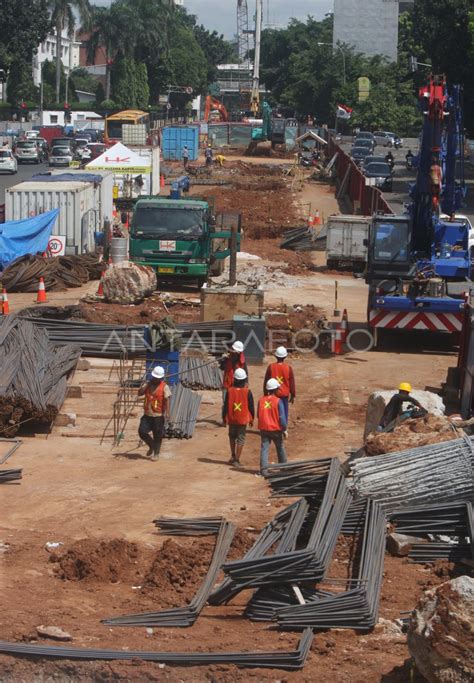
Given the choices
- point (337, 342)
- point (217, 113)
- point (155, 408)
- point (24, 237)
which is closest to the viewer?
point (155, 408)

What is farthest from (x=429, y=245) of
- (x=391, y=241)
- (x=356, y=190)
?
(x=356, y=190)

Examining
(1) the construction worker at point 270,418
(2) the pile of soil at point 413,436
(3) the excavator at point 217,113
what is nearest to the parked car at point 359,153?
(3) the excavator at point 217,113

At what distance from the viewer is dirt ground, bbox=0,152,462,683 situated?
911cm

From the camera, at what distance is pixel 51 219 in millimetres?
29578

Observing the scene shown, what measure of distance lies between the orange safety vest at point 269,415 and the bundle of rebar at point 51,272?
45.5 ft

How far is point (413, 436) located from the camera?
13305 mm

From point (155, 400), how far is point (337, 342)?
8018 millimetres

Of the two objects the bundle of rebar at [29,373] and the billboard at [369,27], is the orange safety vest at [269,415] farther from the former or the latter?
the billboard at [369,27]

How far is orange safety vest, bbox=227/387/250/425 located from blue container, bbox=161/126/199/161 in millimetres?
62409

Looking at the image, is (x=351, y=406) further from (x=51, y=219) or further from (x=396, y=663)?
(x=51, y=219)

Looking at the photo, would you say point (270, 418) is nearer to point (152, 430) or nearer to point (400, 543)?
point (152, 430)

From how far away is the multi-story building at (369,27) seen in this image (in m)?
128

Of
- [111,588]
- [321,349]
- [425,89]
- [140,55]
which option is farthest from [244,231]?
[140,55]

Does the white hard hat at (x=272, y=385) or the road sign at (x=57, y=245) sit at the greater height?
the white hard hat at (x=272, y=385)
